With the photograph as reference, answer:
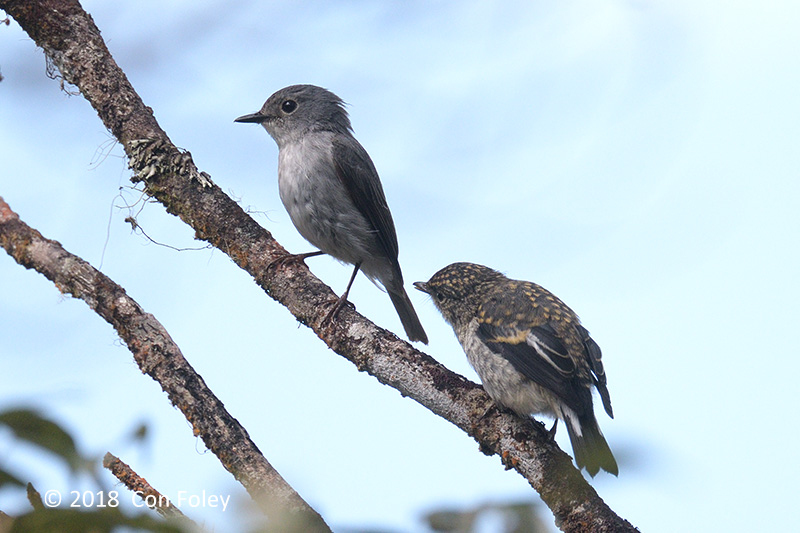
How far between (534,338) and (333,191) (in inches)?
73.3

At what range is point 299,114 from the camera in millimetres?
5672

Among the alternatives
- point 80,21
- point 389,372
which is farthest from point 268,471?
point 80,21

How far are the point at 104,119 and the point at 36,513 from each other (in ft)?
11.4

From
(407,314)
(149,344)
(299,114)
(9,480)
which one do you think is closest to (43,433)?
(9,480)

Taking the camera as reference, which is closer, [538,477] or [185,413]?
[185,413]

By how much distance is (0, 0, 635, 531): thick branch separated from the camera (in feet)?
11.2

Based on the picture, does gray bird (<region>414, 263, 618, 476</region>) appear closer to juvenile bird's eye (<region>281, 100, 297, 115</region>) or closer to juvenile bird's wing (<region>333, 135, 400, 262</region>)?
juvenile bird's wing (<region>333, 135, 400, 262</region>)

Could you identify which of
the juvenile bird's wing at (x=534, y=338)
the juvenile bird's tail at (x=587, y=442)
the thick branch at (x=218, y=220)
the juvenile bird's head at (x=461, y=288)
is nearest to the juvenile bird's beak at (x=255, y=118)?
the thick branch at (x=218, y=220)

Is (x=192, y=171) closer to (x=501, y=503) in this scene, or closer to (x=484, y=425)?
(x=484, y=425)

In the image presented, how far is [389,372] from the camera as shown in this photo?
3424 millimetres

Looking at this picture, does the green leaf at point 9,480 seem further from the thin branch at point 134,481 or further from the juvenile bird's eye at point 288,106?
the juvenile bird's eye at point 288,106

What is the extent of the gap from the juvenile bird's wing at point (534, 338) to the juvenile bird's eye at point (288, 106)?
2362mm

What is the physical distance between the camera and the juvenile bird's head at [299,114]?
562 cm

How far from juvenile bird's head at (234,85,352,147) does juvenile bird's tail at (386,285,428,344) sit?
4.21 feet
